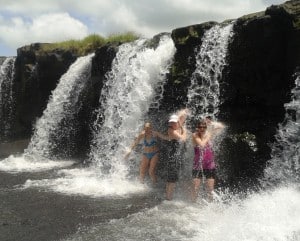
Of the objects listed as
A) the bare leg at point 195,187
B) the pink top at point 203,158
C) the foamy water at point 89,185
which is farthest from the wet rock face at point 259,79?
the foamy water at point 89,185

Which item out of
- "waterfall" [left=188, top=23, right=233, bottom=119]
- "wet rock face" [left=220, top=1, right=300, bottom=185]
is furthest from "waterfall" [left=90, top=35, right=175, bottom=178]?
"wet rock face" [left=220, top=1, right=300, bottom=185]

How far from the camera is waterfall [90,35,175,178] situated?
1198cm

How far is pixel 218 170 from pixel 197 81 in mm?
2144

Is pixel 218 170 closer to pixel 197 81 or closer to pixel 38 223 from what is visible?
pixel 197 81

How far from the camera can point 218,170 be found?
1013cm

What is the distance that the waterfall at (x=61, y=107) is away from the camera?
16.2 meters

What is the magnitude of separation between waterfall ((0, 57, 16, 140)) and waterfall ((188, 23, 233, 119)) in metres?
12.4

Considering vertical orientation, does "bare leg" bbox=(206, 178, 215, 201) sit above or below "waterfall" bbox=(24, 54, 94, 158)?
below

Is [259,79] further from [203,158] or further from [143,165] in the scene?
[143,165]

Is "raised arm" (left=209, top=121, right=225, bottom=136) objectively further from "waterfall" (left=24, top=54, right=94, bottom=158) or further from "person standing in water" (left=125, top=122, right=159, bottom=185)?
"waterfall" (left=24, top=54, right=94, bottom=158)

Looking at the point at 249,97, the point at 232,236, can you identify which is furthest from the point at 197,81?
the point at 232,236

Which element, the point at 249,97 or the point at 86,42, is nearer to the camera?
the point at 249,97

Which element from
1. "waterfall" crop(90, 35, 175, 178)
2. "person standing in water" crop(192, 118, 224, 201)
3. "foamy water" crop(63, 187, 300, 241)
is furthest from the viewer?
"waterfall" crop(90, 35, 175, 178)

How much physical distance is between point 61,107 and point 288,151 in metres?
9.39
